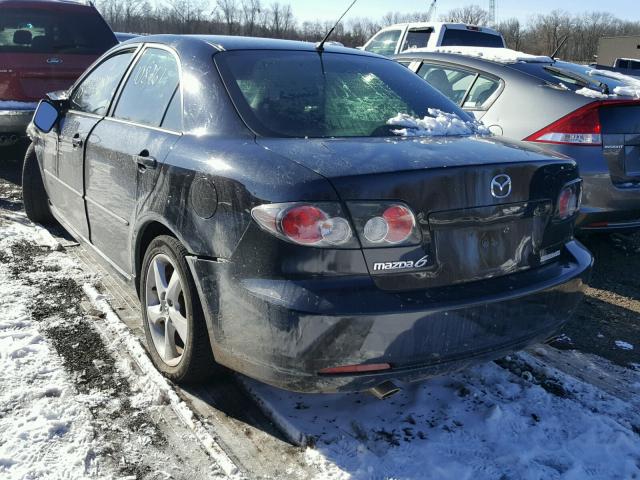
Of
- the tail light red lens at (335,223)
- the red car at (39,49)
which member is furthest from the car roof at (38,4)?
the tail light red lens at (335,223)

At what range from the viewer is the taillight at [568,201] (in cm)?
260

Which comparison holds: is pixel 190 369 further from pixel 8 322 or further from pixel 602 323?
pixel 602 323

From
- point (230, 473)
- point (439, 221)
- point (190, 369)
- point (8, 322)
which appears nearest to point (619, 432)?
point (439, 221)

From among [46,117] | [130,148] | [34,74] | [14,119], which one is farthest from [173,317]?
[34,74]

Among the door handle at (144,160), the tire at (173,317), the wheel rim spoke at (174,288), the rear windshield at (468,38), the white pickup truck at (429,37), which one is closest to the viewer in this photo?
the tire at (173,317)

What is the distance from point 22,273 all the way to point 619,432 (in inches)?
144

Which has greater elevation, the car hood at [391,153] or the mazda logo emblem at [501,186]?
the car hood at [391,153]

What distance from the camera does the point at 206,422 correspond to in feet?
8.41

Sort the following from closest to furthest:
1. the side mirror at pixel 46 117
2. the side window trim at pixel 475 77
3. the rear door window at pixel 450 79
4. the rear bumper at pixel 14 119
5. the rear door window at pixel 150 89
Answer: the rear door window at pixel 150 89 < the side mirror at pixel 46 117 < the side window trim at pixel 475 77 < the rear door window at pixel 450 79 < the rear bumper at pixel 14 119

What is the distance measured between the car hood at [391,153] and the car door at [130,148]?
70cm

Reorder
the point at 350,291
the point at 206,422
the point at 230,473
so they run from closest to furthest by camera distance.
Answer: the point at 350,291 → the point at 230,473 → the point at 206,422

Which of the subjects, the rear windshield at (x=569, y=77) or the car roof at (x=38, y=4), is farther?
the car roof at (x=38, y=4)

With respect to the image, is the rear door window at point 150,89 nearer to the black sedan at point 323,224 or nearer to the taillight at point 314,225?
the black sedan at point 323,224

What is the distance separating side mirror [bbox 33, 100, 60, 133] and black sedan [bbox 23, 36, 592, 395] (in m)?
1.16
